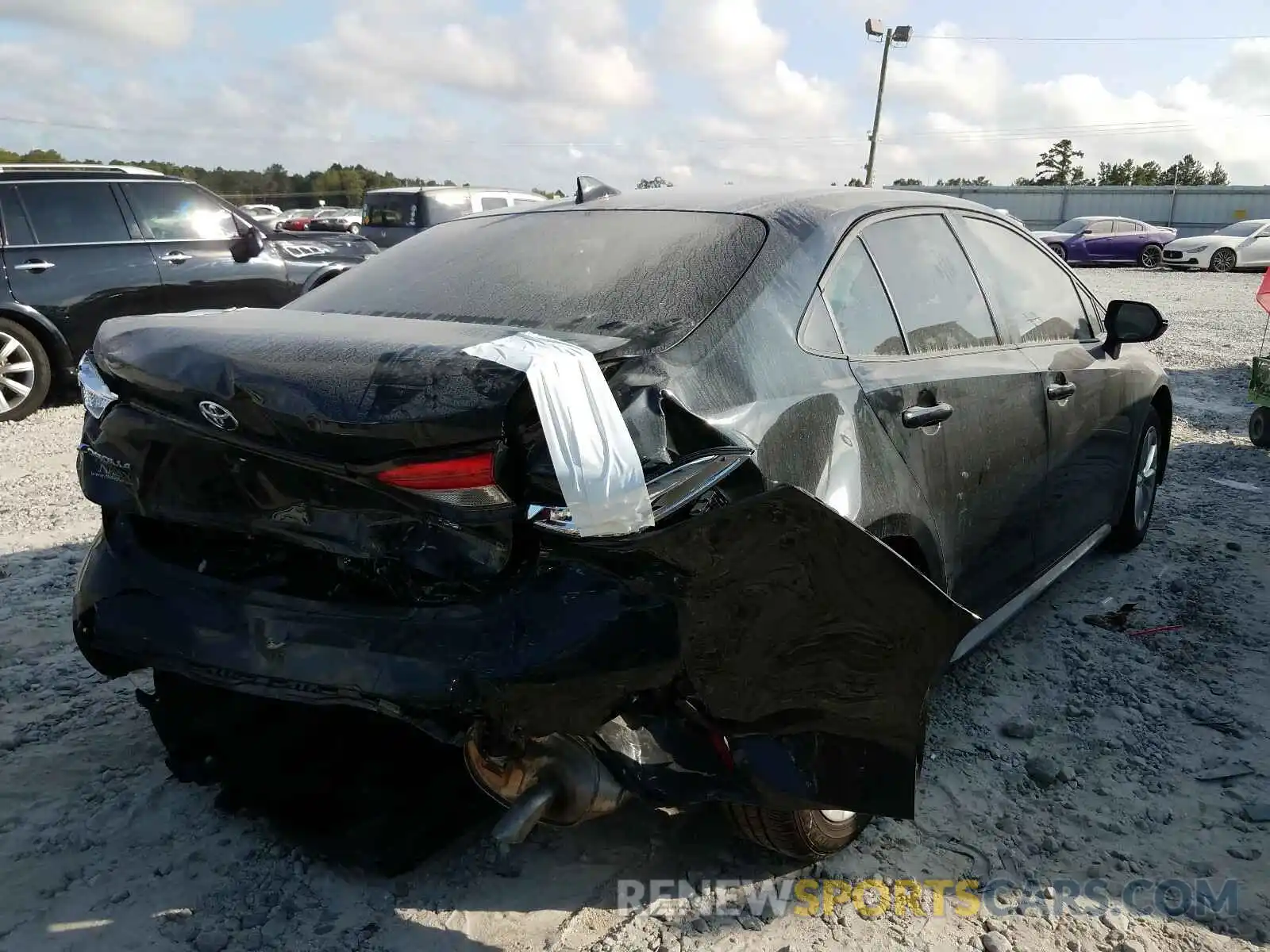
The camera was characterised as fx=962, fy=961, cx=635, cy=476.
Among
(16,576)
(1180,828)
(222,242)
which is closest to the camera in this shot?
(1180,828)

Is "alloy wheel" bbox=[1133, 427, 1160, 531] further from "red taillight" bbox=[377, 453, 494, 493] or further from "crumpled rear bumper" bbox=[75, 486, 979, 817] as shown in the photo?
"red taillight" bbox=[377, 453, 494, 493]

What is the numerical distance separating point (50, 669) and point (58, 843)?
3.45 feet

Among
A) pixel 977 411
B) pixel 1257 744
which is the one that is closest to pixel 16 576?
pixel 977 411

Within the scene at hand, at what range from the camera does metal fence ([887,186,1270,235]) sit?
117ft

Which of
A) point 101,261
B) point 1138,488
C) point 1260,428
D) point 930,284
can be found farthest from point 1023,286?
point 101,261

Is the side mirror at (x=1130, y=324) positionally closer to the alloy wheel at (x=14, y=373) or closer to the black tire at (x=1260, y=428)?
the black tire at (x=1260, y=428)

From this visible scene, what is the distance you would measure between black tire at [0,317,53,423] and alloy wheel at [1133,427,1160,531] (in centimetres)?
741

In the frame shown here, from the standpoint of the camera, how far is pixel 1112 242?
87.0 ft

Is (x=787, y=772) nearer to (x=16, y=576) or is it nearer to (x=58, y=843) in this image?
(x=58, y=843)

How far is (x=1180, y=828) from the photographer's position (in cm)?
266

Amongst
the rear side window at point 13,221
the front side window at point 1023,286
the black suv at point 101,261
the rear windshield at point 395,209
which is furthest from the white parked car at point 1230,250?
the rear side window at point 13,221

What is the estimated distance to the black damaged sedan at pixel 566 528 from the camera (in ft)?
6.02

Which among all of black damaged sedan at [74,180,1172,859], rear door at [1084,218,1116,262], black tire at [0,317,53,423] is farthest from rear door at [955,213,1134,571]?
rear door at [1084,218,1116,262]

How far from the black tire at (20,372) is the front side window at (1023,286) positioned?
684cm
